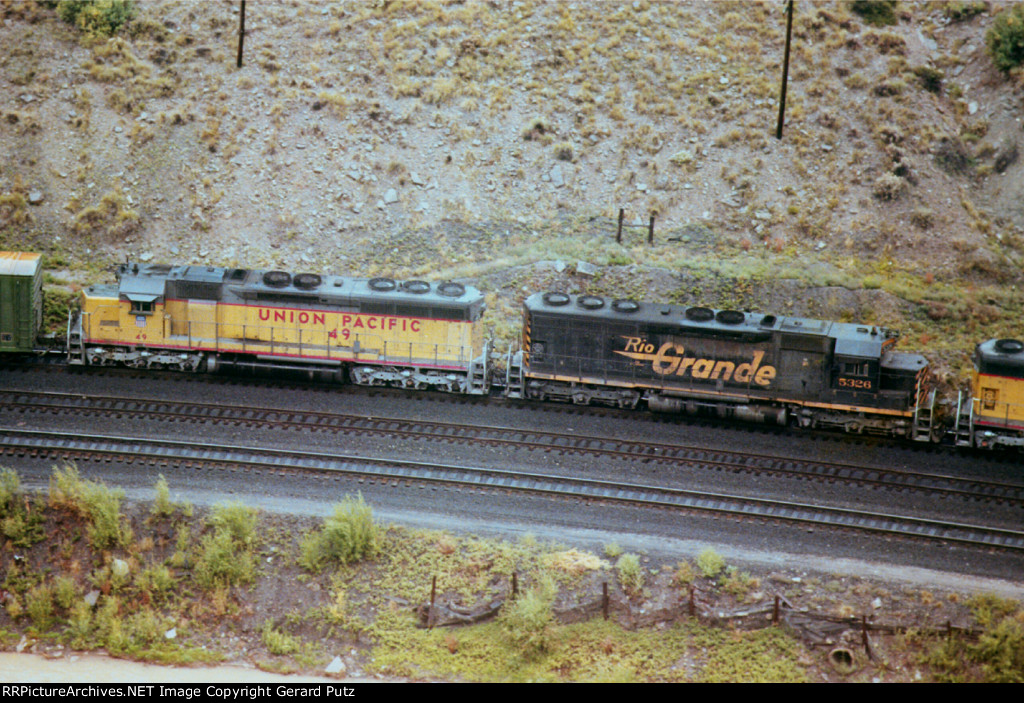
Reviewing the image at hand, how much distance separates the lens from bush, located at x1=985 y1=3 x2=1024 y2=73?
4291 centimetres

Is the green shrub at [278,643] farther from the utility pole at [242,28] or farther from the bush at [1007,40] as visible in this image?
the bush at [1007,40]

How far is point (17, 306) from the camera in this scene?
98.8ft

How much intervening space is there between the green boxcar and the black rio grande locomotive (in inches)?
525

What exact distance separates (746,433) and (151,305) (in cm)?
1617

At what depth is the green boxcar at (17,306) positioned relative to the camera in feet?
98.8

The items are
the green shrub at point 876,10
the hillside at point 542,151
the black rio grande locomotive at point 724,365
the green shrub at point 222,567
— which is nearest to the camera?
the green shrub at point 222,567

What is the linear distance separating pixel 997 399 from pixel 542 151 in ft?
62.0

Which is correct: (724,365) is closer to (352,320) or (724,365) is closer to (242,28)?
(352,320)

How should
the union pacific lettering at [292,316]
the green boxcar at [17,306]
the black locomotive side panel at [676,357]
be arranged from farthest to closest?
the green boxcar at [17,306] < the union pacific lettering at [292,316] < the black locomotive side panel at [676,357]

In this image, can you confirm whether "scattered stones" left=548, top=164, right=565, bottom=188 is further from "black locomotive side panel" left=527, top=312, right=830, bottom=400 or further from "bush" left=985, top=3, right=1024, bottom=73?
"bush" left=985, top=3, right=1024, bottom=73

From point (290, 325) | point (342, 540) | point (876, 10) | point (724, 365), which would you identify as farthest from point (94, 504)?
point (876, 10)

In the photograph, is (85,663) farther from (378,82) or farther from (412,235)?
(378,82)

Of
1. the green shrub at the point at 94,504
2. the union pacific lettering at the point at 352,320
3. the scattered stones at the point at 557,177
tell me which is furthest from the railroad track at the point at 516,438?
the scattered stones at the point at 557,177

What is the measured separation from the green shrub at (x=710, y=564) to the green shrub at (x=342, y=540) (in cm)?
689
